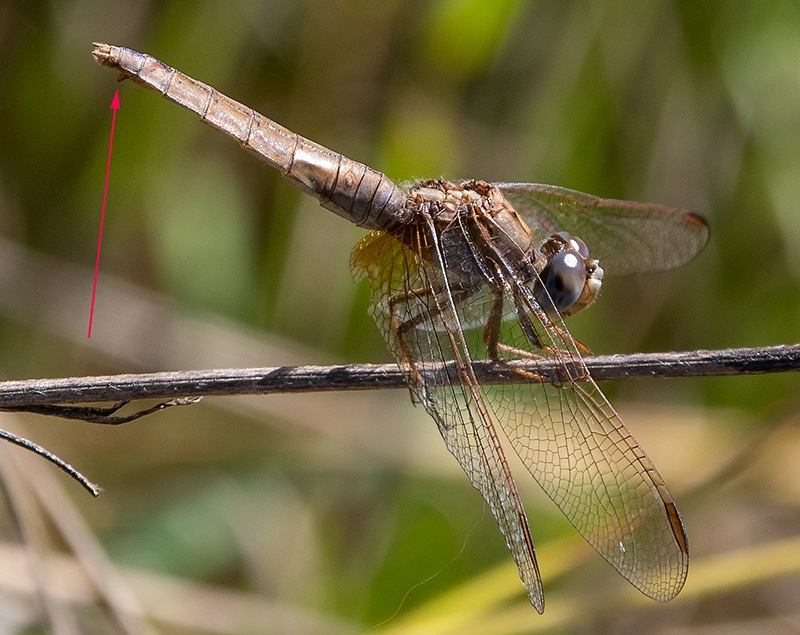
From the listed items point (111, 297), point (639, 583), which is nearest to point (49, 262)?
point (111, 297)

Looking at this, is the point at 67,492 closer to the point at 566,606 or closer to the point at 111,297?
the point at 111,297

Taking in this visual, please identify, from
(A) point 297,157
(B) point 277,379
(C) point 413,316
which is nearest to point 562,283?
(C) point 413,316

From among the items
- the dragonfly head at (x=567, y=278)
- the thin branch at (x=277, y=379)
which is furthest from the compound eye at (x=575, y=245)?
the thin branch at (x=277, y=379)

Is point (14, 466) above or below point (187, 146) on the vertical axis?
below

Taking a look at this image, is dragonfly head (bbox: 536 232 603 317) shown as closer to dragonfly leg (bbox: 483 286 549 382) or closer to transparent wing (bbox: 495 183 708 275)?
dragonfly leg (bbox: 483 286 549 382)

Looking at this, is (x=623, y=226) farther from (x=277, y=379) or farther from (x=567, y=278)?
(x=277, y=379)
